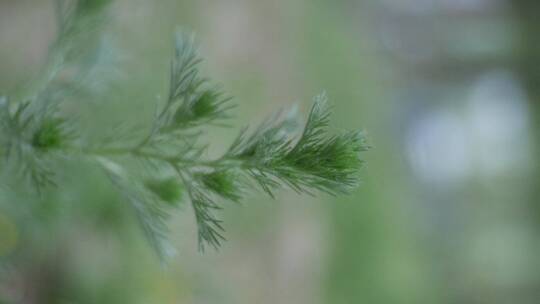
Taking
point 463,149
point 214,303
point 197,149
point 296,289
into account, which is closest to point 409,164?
point 463,149

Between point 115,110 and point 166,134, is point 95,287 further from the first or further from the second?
point 166,134

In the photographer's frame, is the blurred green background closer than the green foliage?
No

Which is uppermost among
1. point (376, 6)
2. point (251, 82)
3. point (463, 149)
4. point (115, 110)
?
point (376, 6)

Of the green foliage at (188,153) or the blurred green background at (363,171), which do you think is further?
the blurred green background at (363,171)
